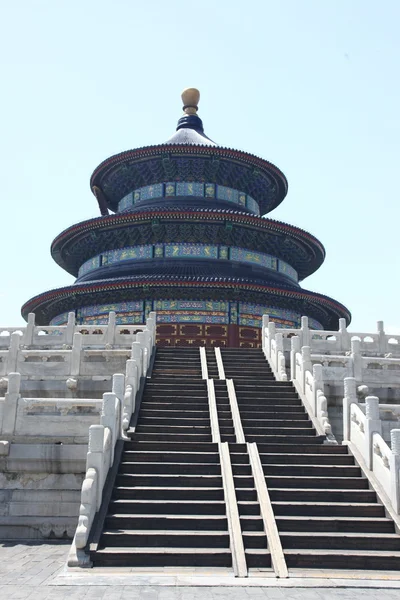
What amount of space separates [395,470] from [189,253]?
22919 mm

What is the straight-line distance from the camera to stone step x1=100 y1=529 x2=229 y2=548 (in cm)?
948

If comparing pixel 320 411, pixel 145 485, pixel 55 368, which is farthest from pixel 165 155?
pixel 145 485

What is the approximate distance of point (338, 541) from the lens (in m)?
9.61

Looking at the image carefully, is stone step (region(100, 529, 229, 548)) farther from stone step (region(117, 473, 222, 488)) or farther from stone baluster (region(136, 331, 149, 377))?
stone baluster (region(136, 331, 149, 377))

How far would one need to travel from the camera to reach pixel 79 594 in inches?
298

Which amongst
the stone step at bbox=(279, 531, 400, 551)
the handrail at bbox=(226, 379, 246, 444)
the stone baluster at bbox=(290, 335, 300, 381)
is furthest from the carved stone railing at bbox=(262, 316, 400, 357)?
the stone step at bbox=(279, 531, 400, 551)

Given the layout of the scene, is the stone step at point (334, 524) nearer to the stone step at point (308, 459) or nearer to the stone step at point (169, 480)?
the stone step at point (169, 480)

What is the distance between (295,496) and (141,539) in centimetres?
291

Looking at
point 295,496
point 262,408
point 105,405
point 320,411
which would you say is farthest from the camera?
point 262,408

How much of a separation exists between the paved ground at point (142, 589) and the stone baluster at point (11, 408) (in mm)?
3778

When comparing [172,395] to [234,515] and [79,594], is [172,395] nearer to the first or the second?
[234,515]

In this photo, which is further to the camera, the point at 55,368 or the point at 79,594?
the point at 55,368

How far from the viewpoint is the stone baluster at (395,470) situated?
10250mm

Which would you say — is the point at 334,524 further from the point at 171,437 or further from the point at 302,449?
the point at 171,437
